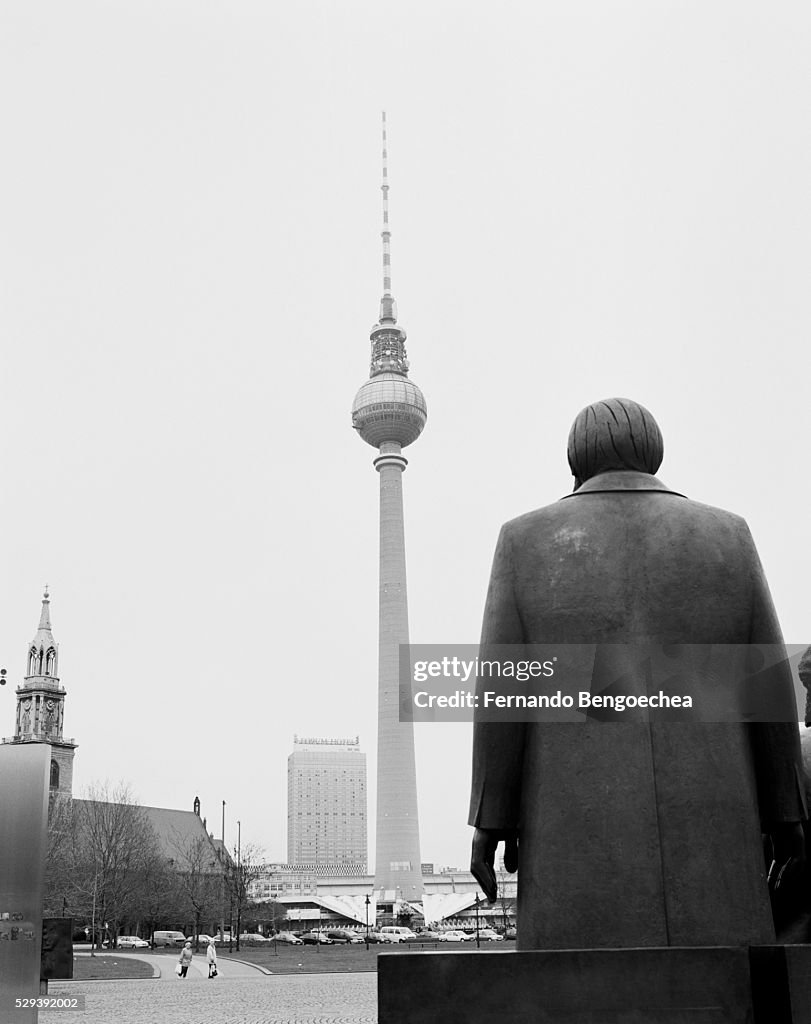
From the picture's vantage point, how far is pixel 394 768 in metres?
115

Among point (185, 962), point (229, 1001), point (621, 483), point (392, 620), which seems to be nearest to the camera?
point (621, 483)

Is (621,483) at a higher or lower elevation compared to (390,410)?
lower

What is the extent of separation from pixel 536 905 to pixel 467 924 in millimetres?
115589

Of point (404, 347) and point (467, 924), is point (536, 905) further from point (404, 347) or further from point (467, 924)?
point (404, 347)

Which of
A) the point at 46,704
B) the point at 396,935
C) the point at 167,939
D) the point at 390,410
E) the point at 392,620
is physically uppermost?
the point at 390,410

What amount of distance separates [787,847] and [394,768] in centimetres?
11301

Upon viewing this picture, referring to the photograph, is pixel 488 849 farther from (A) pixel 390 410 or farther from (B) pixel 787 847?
(A) pixel 390 410

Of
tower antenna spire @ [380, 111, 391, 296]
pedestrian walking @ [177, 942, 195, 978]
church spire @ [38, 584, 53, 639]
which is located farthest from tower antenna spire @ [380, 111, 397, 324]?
pedestrian walking @ [177, 942, 195, 978]

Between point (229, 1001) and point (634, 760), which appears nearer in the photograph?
point (634, 760)

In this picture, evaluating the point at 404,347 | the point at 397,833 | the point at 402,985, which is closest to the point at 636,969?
the point at 402,985

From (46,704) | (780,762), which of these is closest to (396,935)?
(46,704)

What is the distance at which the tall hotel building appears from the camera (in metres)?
180

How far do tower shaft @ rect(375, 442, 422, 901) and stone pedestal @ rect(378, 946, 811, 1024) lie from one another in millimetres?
110714

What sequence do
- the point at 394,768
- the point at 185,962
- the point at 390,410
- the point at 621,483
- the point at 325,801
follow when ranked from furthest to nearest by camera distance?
the point at 325,801, the point at 390,410, the point at 394,768, the point at 185,962, the point at 621,483
